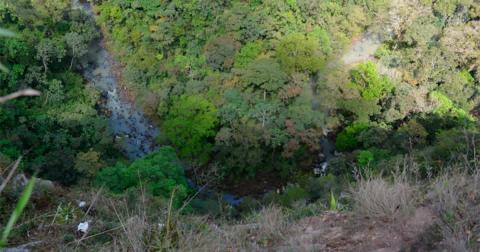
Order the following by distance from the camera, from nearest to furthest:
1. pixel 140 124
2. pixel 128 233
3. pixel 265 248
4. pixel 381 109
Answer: pixel 128 233 < pixel 265 248 < pixel 381 109 < pixel 140 124

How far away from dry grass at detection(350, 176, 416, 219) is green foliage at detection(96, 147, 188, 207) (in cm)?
599

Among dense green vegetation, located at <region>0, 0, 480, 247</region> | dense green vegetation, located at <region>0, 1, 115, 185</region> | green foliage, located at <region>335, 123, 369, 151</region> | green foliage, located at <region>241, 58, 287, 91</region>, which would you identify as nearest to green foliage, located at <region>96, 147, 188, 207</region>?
dense green vegetation, located at <region>0, 0, 480, 247</region>

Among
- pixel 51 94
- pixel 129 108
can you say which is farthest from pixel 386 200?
pixel 129 108

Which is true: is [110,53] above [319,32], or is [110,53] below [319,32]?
below

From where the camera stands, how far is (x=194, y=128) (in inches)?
530

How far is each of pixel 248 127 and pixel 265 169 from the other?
4.85 ft

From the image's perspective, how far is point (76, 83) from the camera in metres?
15.3

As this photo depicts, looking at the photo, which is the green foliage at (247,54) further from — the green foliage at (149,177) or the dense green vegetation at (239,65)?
the green foliage at (149,177)

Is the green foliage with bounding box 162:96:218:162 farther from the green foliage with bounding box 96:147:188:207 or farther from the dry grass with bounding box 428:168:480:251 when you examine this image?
the dry grass with bounding box 428:168:480:251

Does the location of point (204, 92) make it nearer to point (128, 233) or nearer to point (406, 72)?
point (406, 72)

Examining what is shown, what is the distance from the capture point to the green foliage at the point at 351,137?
44.7 feet

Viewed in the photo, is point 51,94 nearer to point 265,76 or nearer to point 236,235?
point 265,76

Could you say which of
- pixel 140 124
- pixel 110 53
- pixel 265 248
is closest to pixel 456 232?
pixel 265 248

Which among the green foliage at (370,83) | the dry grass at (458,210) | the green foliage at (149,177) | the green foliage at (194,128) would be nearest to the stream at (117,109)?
the green foliage at (194,128)
